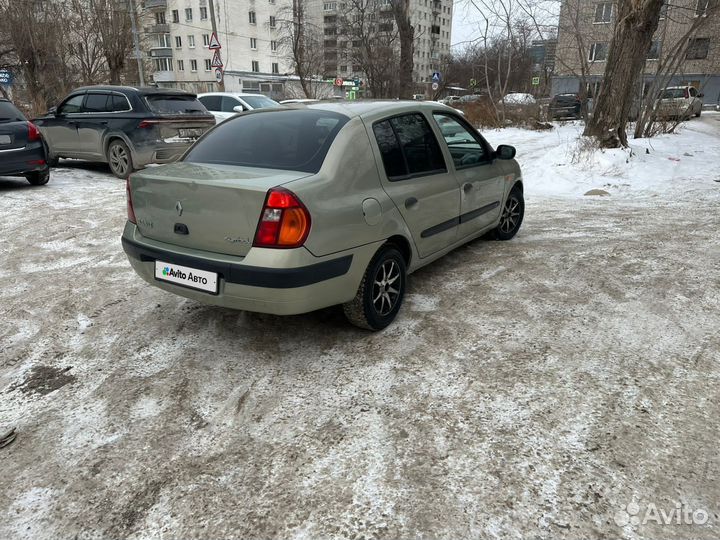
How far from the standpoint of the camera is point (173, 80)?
197 feet

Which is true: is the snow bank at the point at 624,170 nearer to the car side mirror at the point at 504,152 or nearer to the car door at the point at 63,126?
the car side mirror at the point at 504,152

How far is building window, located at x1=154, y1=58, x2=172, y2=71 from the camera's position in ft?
197

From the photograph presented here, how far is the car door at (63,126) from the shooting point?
9.99 meters

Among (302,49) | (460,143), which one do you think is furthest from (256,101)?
(302,49)

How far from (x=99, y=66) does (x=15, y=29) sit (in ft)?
9.82

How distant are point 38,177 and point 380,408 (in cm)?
872

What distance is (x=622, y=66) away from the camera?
9.73 meters

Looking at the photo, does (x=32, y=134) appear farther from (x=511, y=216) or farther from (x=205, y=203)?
(x=511, y=216)

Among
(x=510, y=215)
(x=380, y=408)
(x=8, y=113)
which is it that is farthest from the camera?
(x=8, y=113)

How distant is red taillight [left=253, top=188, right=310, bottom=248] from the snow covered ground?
830 mm

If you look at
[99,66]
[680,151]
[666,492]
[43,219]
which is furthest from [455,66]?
[666,492]

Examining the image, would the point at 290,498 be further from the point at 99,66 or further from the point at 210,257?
the point at 99,66

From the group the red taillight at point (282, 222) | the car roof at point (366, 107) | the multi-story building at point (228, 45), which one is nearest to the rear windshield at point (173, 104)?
the car roof at point (366, 107)

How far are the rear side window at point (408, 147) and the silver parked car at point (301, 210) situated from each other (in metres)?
0.01
